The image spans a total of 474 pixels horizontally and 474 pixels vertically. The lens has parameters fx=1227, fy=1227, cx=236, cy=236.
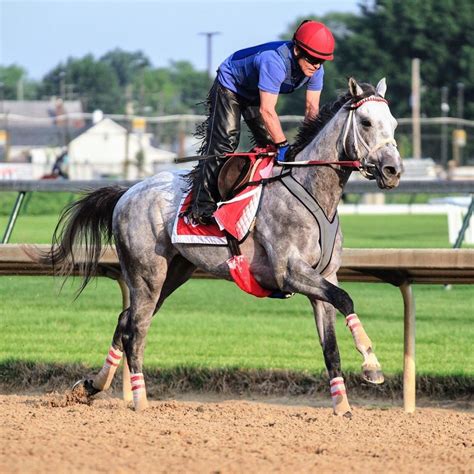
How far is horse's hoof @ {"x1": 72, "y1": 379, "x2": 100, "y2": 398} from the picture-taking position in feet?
26.3

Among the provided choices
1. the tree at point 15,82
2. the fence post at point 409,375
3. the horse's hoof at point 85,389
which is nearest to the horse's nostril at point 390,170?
the fence post at point 409,375

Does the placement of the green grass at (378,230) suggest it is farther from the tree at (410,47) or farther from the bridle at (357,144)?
the tree at (410,47)

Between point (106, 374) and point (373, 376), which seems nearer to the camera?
point (373, 376)

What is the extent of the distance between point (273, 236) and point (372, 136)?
85cm

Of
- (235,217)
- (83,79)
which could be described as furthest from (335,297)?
(83,79)

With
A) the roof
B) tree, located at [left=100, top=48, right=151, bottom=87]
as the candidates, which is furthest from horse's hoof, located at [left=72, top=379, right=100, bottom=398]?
tree, located at [left=100, top=48, right=151, bottom=87]

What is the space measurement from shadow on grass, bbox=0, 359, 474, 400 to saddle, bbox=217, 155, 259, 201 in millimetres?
1690

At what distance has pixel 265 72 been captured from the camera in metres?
7.28

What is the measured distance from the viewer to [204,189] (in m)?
7.60

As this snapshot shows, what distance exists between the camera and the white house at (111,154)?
43156mm

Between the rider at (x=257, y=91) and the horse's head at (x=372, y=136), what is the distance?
0.37 meters

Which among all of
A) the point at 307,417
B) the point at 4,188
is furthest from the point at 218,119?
the point at 4,188

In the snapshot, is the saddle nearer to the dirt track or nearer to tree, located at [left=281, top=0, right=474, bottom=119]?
the dirt track

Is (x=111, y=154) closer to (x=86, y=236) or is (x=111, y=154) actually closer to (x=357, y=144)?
(x=86, y=236)
